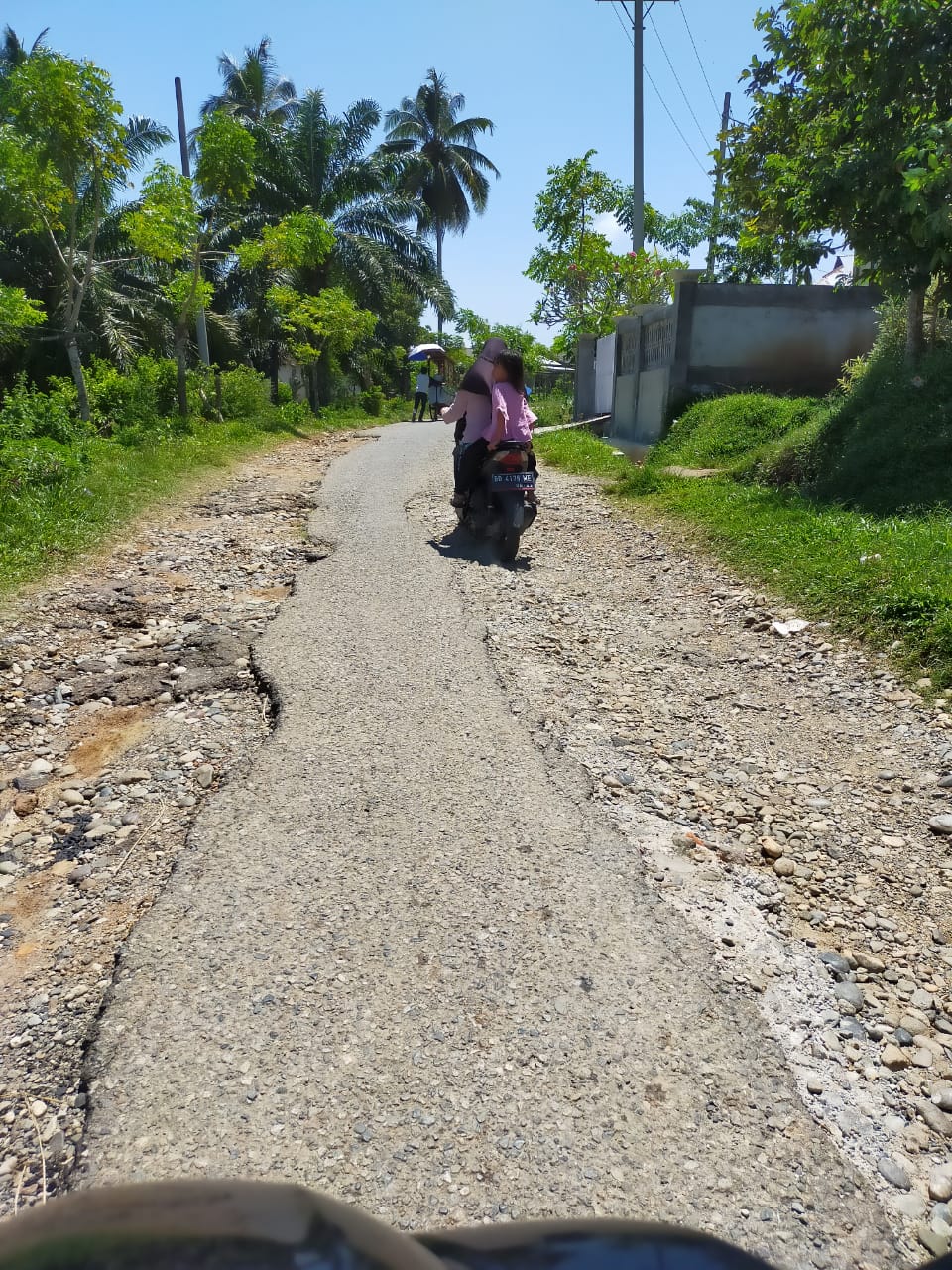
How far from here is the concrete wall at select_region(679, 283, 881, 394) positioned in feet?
36.7

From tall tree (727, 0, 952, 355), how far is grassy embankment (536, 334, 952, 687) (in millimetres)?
1058

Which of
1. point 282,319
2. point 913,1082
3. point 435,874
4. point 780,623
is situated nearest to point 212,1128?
point 435,874

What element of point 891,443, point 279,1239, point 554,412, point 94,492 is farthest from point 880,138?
point 554,412

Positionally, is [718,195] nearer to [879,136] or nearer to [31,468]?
[879,136]

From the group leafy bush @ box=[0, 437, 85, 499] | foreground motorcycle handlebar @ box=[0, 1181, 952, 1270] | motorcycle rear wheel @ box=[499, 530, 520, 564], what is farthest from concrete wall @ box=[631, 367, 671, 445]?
foreground motorcycle handlebar @ box=[0, 1181, 952, 1270]

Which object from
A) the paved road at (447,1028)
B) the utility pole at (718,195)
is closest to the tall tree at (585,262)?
the utility pole at (718,195)

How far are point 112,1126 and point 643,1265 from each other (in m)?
1.41

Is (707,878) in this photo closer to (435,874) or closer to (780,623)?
(435,874)

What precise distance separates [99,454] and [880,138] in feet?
28.1

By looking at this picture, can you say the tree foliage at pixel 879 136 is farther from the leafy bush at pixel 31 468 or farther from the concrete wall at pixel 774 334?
the leafy bush at pixel 31 468

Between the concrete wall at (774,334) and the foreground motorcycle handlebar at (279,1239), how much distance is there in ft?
38.7

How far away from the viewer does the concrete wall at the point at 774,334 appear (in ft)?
36.7

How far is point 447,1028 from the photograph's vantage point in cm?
192

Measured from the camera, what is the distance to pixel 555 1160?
161 centimetres
